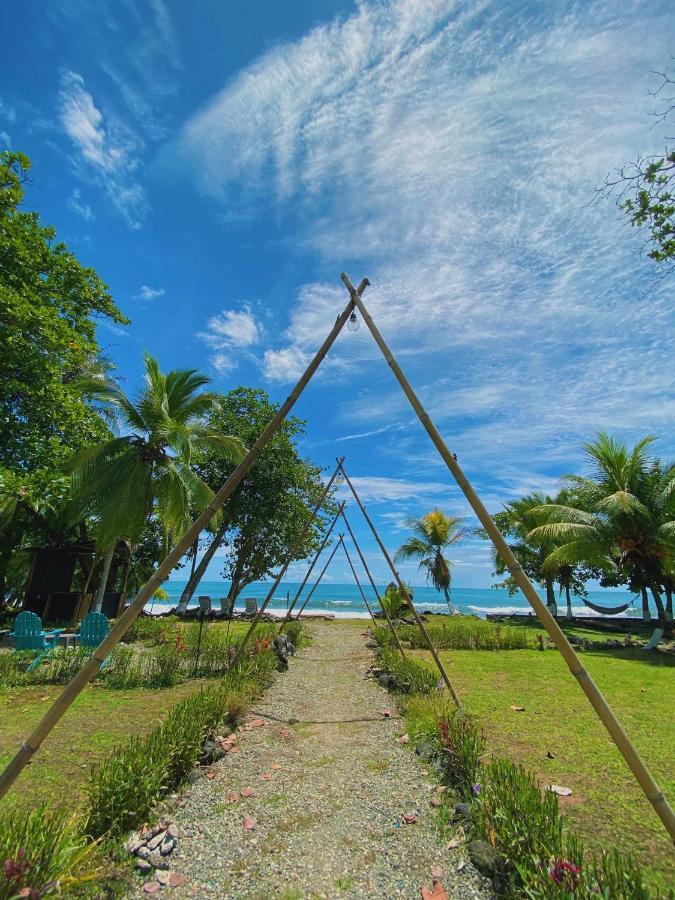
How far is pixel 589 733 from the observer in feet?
17.3

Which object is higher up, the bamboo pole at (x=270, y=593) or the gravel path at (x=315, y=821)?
the bamboo pole at (x=270, y=593)

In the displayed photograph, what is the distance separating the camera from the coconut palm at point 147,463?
1152 centimetres

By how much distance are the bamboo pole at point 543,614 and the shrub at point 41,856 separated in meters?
2.90

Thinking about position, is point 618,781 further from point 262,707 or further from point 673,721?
point 262,707

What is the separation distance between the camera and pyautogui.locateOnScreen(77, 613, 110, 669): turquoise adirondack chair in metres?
9.14

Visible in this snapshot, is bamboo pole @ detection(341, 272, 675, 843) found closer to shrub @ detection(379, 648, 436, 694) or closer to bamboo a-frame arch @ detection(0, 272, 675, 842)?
bamboo a-frame arch @ detection(0, 272, 675, 842)

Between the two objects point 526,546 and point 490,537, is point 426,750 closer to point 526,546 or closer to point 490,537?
point 490,537

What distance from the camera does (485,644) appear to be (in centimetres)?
1275

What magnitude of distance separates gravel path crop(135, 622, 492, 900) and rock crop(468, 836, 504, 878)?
57mm

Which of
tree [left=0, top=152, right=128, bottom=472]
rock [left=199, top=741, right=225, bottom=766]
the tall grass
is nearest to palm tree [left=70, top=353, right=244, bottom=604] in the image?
tree [left=0, top=152, right=128, bottom=472]

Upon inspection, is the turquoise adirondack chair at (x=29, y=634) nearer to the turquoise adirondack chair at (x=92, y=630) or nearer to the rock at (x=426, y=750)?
the turquoise adirondack chair at (x=92, y=630)

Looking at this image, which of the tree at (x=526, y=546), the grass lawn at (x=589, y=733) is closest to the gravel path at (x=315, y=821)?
the grass lawn at (x=589, y=733)

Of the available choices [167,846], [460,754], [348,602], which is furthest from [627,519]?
[348,602]

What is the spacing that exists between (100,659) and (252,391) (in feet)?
58.4
